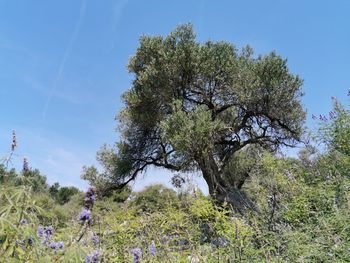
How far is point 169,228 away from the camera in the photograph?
14.2 feet

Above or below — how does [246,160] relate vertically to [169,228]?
above

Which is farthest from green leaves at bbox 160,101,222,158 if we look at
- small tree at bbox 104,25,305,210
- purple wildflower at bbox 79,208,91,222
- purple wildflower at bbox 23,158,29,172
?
purple wildflower at bbox 79,208,91,222

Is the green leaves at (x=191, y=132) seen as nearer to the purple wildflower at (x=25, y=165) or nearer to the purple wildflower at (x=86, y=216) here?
the purple wildflower at (x=25, y=165)

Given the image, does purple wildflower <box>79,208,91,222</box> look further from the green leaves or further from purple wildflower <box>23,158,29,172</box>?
the green leaves

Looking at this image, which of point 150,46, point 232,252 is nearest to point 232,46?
point 150,46

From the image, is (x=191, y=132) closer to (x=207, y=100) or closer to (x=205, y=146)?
(x=205, y=146)

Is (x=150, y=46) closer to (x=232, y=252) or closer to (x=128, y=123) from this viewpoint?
(x=128, y=123)

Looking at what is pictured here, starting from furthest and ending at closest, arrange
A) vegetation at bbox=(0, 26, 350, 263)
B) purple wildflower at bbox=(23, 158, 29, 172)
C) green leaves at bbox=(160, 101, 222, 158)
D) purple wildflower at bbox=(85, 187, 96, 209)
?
green leaves at bbox=(160, 101, 222, 158) < vegetation at bbox=(0, 26, 350, 263) < purple wildflower at bbox=(23, 158, 29, 172) < purple wildflower at bbox=(85, 187, 96, 209)

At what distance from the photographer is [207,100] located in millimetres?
15680

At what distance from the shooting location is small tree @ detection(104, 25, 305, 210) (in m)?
14.0

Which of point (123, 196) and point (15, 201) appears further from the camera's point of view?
point (123, 196)

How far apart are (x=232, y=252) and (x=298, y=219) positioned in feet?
5.11

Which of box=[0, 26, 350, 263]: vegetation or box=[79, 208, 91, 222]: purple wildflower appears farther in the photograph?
box=[0, 26, 350, 263]: vegetation

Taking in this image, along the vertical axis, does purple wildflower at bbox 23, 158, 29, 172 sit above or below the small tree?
below
